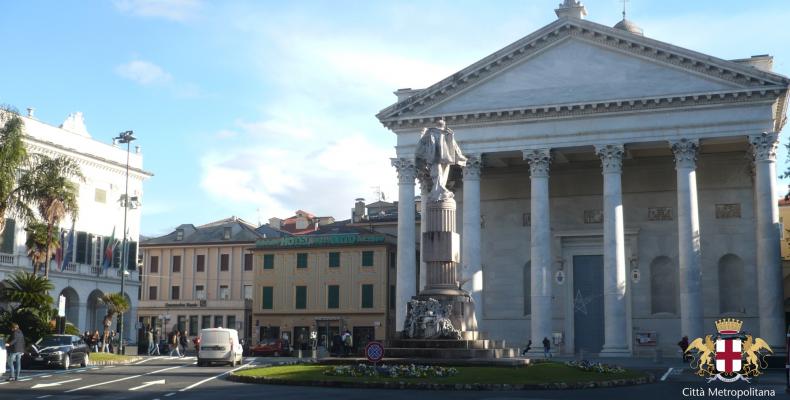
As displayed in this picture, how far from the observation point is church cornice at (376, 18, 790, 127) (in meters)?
45.2

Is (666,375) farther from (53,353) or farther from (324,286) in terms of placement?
(324,286)

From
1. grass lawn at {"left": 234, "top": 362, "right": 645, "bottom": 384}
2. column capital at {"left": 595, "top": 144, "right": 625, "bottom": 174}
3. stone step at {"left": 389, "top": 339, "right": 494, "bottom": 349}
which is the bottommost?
grass lawn at {"left": 234, "top": 362, "right": 645, "bottom": 384}

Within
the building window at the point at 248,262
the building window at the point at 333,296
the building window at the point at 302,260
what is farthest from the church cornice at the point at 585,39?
the building window at the point at 248,262

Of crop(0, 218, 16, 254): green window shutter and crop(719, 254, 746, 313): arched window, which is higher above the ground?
crop(0, 218, 16, 254): green window shutter

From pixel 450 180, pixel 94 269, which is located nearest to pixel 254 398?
pixel 450 180

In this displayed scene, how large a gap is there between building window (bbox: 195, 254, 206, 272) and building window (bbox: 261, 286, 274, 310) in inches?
427

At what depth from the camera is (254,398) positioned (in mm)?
20453

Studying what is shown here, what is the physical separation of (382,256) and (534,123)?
2416cm

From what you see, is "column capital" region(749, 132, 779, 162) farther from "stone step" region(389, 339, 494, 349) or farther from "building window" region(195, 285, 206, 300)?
"building window" region(195, 285, 206, 300)

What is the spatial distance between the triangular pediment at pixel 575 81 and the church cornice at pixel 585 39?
0.90 ft

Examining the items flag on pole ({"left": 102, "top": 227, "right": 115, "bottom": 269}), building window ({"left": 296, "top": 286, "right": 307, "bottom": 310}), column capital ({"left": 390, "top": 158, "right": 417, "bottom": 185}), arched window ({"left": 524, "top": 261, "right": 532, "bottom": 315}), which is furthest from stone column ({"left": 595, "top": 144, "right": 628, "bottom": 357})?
flag on pole ({"left": 102, "top": 227, "right": 115, "bottom": 269})

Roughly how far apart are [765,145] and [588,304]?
1378 cm

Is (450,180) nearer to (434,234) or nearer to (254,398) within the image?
(434,234)

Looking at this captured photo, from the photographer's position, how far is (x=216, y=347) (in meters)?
40.0
